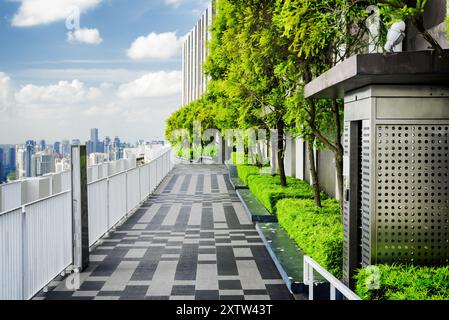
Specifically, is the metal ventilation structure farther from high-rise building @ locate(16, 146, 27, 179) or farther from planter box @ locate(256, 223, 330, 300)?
high-rise building @ locate(16, 146, 27, 179)

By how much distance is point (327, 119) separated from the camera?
12.4 m

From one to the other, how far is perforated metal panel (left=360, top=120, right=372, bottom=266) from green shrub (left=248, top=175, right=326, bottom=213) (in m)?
7.46

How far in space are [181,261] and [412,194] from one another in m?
4.83

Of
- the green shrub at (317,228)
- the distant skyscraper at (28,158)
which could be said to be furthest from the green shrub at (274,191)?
the distant skyscraper at (28,158)

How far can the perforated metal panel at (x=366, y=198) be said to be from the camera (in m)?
6.10

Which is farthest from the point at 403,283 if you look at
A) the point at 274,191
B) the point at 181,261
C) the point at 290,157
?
the point at 290,157

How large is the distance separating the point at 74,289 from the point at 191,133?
49781mm

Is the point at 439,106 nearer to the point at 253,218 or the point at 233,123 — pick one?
the point at 253,218

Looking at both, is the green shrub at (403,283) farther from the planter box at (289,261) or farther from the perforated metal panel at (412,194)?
the planter box at (289,261)

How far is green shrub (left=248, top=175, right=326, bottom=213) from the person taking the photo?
14.0 m

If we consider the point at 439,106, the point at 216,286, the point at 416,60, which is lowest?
the point at 216,286

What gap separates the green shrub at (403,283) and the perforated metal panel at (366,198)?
1.19ft

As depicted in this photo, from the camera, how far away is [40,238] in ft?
24.4
